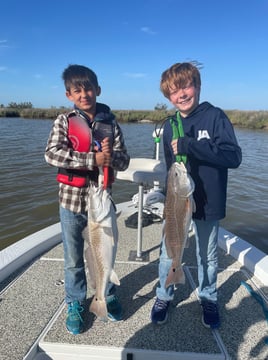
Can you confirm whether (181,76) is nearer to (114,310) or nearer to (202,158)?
(202,158)

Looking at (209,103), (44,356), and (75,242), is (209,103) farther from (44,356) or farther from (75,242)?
(44,356)

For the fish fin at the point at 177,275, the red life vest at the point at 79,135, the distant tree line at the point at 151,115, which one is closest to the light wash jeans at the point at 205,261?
the fish fin at the point at 177,275

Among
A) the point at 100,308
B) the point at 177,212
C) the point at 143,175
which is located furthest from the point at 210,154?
the point at 100,308

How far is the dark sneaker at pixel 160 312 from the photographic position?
2725mm

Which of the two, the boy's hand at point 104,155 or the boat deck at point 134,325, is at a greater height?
the boy's hand at point 104,155

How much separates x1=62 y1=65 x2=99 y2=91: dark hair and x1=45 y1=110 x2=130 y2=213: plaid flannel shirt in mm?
230

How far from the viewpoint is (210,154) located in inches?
90.6

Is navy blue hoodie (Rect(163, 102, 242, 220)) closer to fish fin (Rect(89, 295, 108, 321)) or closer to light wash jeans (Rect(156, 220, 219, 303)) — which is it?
light wash jeans (Rect(156, 220, 219, 303))

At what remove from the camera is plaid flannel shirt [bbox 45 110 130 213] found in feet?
7.58

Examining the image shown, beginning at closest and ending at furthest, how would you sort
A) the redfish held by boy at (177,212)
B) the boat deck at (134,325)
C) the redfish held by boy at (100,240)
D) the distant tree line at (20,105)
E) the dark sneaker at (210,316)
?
the redfish held by boy at (100,240), the redfish held by boy at (177,212), the boat deck at (134,325), the dark sneaker at (210,316), the distant tree line at (20,105)

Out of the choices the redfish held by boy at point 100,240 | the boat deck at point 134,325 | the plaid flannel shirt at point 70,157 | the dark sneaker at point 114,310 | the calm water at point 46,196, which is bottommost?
the calm water at point 46,196

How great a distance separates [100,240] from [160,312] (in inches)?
44.1

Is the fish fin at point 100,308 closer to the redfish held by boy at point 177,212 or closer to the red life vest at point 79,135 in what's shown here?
the redfish held by boy at point 177,212

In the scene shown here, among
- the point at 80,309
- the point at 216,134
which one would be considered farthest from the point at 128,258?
the point at 216,134
